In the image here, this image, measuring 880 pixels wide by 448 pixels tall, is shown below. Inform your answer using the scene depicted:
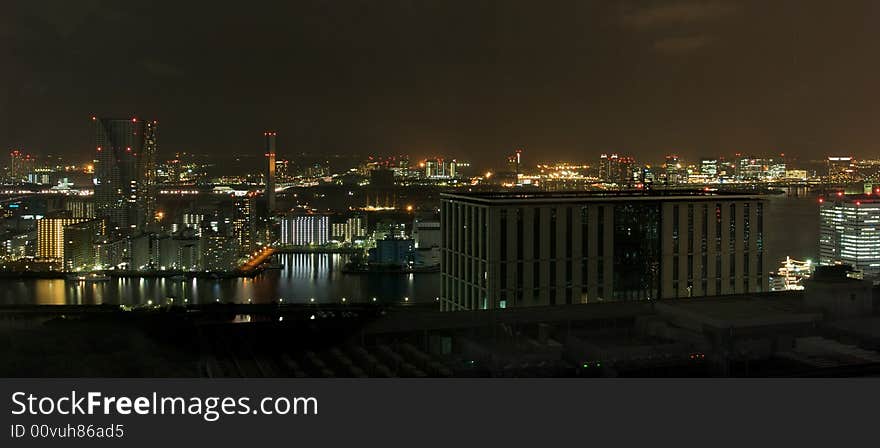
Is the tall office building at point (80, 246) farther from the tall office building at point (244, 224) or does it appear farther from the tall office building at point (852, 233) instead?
the tall office building at point (852, 233)

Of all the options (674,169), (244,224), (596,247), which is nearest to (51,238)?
(244,224)

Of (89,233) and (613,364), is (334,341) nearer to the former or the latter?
(613,364)

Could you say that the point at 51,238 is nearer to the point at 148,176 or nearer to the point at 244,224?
the point at 244,224

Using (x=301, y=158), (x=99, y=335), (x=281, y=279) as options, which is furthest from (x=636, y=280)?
(x=301, y=158)

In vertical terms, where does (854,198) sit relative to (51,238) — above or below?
above

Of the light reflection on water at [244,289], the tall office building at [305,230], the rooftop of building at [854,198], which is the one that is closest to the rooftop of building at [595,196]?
the light reflection on water at [244,289]
